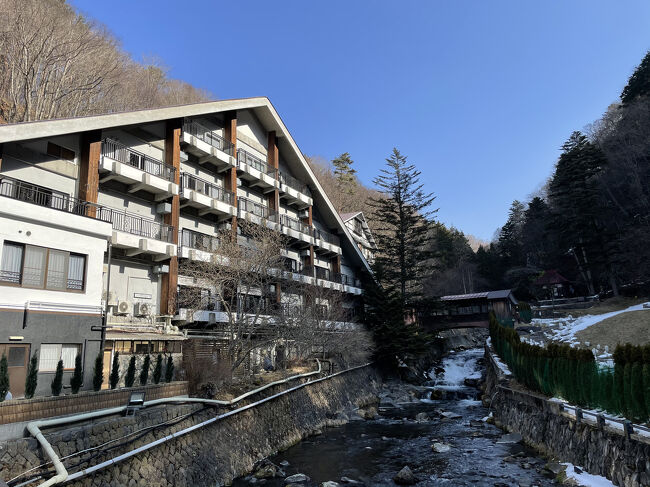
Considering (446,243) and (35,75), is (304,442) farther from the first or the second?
(446,243)

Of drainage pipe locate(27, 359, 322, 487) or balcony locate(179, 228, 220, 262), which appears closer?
drainage pipe locate(27, 359, 322, 487)

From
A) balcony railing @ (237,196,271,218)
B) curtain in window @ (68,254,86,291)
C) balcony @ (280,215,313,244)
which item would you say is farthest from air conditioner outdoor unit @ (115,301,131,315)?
balcony @ (280,215,313,244)

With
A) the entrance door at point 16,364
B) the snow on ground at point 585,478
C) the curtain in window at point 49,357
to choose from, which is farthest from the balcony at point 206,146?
the snow on ground at point 585,478

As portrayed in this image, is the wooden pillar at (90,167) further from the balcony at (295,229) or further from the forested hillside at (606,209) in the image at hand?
the forested hillside at (606,209)

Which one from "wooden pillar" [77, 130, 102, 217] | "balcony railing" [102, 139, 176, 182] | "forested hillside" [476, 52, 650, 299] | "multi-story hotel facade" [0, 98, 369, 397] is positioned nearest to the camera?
"multi-story hotel facade" [0, 98, 369, 397]

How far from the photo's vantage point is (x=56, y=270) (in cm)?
1555

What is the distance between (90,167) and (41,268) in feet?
27.2

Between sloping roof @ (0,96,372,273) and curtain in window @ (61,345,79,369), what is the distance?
870 centimetres

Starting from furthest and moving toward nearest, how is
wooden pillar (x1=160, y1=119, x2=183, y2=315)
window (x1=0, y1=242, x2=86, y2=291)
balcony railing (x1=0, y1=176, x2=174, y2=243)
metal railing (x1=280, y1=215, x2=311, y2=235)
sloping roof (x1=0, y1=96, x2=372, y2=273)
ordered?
metal railing (x1=280, y1=215, x2=311, y2=235) < wooden pillar (x1=160, y1=119, x2=183, y2=315) < balcony railing (x1=0, y1=176, x2=174, y2=243) < sloping roof (x1=0, y1=96, x2=372, y2=273) < window (x1=0, y1=242, x2=86, y2=291)

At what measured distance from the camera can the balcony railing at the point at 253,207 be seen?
32.2 meters

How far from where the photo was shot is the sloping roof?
1781cm

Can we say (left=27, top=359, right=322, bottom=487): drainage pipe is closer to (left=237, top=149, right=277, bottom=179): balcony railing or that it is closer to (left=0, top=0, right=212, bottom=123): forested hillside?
(left=237, top=149, right=277, bottom=179): balcony railing

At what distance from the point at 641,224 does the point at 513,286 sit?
2256 cm

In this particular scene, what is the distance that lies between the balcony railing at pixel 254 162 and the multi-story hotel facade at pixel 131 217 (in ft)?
0.40
